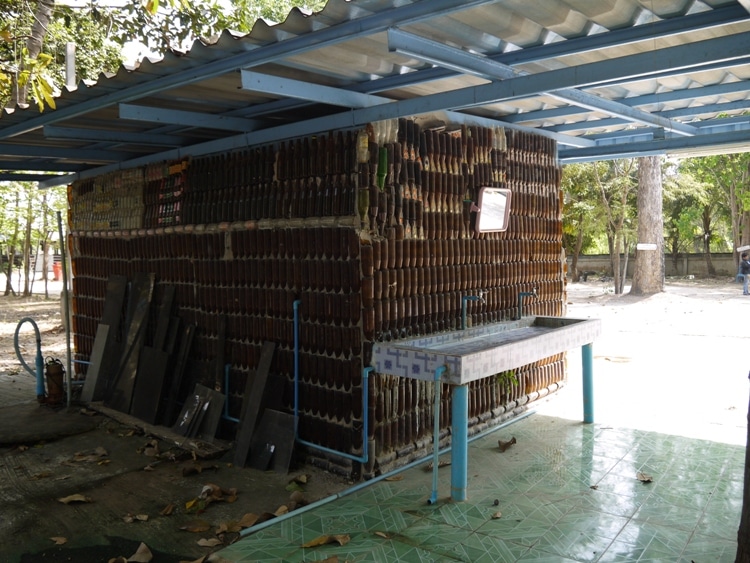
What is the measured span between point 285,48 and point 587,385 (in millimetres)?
4998

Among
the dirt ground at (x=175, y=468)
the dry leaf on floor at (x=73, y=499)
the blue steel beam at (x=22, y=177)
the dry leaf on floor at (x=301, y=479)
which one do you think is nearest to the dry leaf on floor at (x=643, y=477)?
the dirt ground at (x=175, y=468)

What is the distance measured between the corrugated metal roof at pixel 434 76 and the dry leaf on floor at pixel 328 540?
3.07 meters

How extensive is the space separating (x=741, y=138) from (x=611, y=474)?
3.85 meters

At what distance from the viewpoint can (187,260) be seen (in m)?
7.11

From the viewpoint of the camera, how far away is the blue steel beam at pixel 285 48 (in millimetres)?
3176

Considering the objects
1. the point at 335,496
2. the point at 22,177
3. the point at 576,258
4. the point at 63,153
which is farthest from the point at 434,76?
the point at 576,258

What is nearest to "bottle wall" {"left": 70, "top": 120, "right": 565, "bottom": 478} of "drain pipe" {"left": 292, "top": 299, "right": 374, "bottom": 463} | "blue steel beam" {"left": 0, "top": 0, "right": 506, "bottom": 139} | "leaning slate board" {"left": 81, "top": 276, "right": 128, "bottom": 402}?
"drain pipe" {"left": 292, "top": 299, "right": 374, "bottom": 463}

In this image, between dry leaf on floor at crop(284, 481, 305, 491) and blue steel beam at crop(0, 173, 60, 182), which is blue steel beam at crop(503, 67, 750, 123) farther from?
blue steel beam at crop(0, 173, 60, 182)

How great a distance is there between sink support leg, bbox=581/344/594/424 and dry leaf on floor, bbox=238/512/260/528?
156 inches

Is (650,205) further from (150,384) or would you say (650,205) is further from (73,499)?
(73,499)

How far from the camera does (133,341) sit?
302 inches

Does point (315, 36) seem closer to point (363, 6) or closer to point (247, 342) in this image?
point (363, 6)

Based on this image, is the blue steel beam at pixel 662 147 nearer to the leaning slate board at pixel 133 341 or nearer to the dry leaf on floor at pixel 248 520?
the leaning slate board at pixel 133 341

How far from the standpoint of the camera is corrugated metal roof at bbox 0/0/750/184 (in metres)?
3.57
